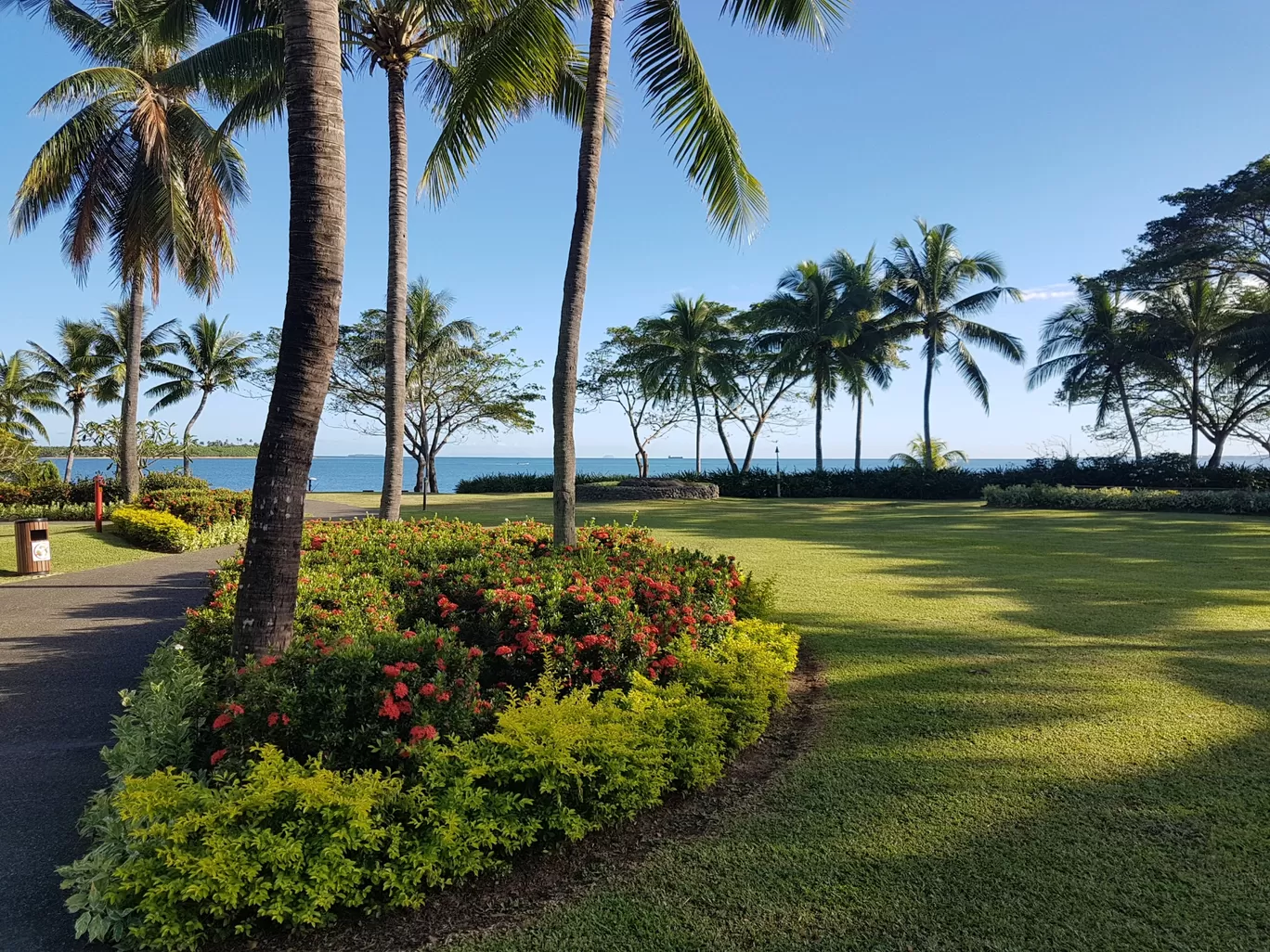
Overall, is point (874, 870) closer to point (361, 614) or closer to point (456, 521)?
point (361, 614)

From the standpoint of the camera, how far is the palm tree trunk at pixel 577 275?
22.6ft

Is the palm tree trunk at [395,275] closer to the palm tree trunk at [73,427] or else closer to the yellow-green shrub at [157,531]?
the yellow-green shrub at [157,531]

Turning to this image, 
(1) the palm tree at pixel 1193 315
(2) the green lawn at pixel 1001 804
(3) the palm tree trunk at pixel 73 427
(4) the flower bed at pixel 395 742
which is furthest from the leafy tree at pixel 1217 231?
(3) the palm tree trunk at pixel 73 427

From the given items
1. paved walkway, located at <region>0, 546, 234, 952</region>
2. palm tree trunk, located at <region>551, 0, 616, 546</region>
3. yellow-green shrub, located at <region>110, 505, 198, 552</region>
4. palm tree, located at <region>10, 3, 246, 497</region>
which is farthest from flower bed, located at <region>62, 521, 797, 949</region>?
palm tree, located at <region>10, 3, 246, 497</region>

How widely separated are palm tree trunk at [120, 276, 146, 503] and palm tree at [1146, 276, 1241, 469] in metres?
36.0

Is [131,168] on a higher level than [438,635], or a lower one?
higher

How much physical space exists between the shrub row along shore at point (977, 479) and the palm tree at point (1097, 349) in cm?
411

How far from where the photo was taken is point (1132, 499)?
22109 mm

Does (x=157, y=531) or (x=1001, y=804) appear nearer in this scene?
(x=1001, y=804)

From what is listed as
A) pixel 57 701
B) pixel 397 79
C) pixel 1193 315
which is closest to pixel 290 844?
pixel 57 701

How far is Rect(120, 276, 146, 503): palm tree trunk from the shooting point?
16656mm

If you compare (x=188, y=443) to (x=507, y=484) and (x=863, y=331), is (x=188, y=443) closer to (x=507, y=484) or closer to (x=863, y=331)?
(x=507, y=484)

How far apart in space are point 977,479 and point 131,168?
29.1 m

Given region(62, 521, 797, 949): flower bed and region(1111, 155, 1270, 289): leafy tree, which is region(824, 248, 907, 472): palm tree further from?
region(62, 521, 797, 949): flower bed
